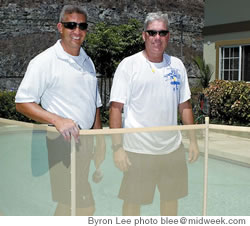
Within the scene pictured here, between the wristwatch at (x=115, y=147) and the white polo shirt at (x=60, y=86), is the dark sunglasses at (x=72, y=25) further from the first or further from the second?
the wristwatch at (x=115, y=147)

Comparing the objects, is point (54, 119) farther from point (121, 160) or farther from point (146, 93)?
point (146, 93)

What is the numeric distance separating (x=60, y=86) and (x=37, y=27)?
83.6ft

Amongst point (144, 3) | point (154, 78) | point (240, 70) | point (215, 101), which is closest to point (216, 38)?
point (240, 70)

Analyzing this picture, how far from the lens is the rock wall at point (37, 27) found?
86.4 feet

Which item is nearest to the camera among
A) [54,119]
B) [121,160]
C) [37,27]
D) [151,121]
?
[54,119]

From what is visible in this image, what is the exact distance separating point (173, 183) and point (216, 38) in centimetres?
1189

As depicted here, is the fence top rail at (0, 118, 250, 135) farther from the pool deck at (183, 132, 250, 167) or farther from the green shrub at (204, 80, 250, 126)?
the green shrub at (204, 80, 250, 126)

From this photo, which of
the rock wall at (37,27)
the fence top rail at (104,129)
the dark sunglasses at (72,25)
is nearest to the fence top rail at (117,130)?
the fence top rail at (104,129)

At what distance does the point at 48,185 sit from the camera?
283 cm

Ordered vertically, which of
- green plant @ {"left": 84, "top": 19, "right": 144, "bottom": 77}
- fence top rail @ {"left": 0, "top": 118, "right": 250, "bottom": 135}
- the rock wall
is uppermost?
the rock wall

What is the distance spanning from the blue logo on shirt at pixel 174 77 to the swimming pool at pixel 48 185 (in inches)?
17.9

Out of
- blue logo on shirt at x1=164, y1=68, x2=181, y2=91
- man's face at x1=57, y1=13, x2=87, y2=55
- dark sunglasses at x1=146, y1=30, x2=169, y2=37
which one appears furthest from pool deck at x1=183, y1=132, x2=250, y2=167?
man's face at x1=57, y1=13, x2=87, y2=55

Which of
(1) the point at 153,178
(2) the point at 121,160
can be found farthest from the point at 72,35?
(1) the point at 153,178

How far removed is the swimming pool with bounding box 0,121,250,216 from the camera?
287cm
